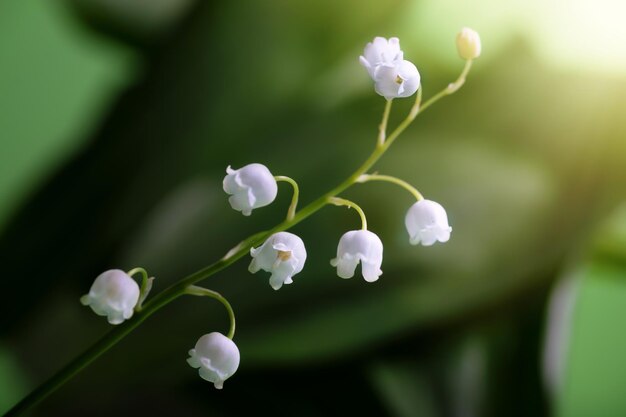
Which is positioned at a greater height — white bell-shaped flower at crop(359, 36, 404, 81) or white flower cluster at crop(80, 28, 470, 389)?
white bell-shaped flower at crop(359, 36, 404, 81)

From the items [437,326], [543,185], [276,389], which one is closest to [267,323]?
[276,389]

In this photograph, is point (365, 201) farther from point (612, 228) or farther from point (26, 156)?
point (26, 156)

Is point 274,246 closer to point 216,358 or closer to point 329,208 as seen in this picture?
point 216,358

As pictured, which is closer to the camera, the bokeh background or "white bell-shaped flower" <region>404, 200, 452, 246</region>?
"white bell-shaped flower" <region>404, 200, 452, 246</region>

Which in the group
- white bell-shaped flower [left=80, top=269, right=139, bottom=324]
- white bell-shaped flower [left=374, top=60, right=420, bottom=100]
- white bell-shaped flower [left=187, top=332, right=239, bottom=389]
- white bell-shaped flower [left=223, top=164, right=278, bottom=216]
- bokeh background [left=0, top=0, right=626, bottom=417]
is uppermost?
white bell-shaped flower [left=374, top=60, right=420, bottom=100]

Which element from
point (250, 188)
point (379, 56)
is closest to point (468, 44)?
point (379, 56)

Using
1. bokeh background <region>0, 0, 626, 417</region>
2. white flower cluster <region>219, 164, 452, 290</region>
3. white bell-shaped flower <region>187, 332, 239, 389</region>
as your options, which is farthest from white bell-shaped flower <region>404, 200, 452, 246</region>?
bokeh background <region>0, 0, 626, 417</region>

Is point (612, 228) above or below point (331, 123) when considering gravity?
below

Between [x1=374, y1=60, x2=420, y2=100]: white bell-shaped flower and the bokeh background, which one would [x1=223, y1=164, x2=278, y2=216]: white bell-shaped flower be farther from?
the bokeh background
